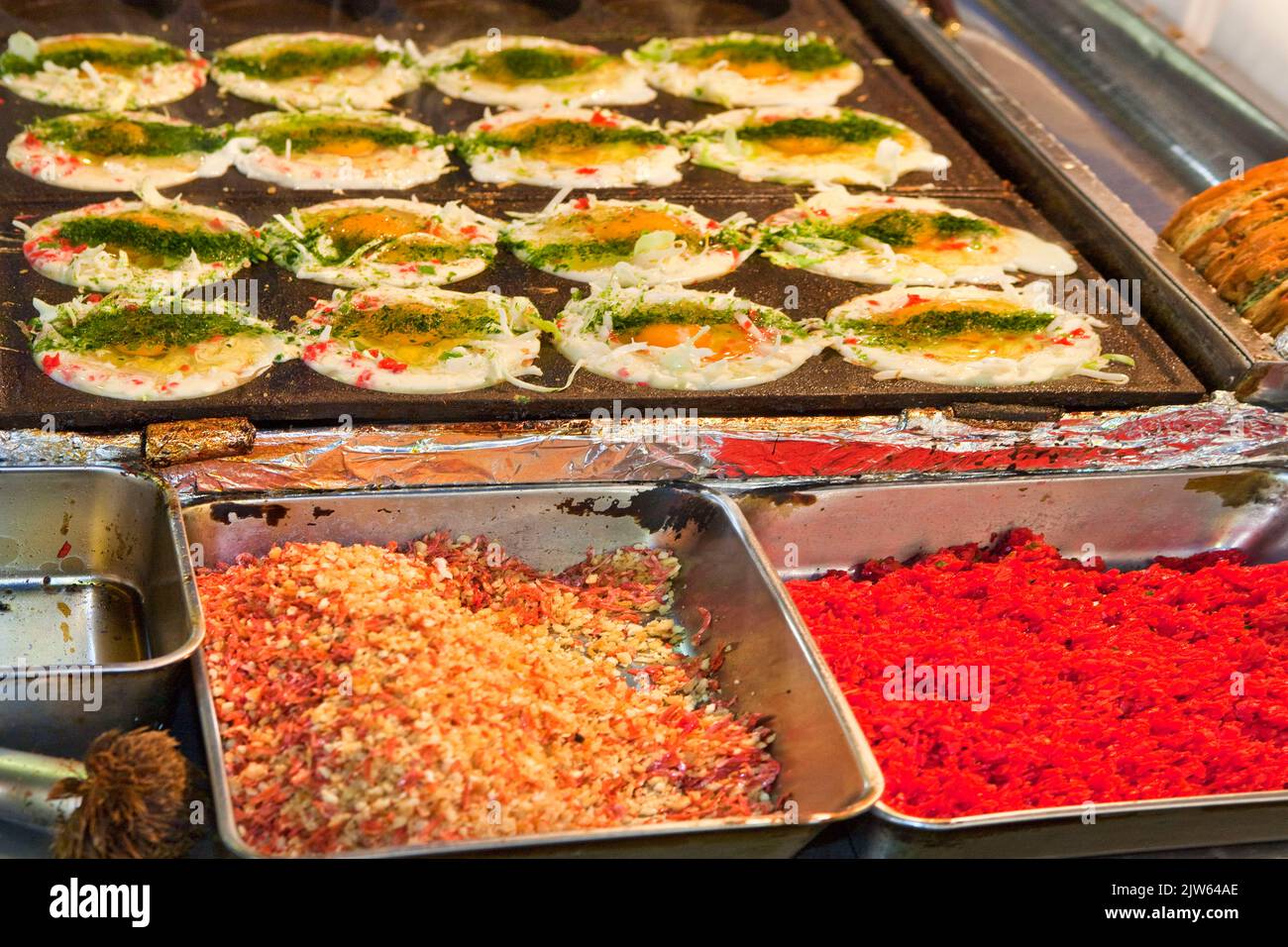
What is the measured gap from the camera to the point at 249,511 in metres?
3.02

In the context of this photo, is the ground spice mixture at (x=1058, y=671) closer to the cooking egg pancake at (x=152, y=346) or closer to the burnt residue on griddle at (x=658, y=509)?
the burnt residue on griddle at (x=658, y=509)

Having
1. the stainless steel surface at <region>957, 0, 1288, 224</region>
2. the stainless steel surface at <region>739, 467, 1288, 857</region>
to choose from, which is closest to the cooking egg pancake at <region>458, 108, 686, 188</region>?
the stainless steel surface at <region>739, 467, 1288, 857</region>

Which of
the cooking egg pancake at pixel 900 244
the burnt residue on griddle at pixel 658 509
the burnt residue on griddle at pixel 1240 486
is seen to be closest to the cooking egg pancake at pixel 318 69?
the cooking egg pancake at pixel 900 244

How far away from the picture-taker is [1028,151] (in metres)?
4.37

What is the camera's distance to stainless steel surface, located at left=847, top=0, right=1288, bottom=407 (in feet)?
11.4

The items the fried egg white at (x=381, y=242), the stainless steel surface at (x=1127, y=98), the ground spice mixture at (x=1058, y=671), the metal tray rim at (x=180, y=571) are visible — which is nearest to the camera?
the metal tray rim at (x=180, y=571)

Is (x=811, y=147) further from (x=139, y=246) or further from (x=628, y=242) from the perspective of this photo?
(x=139, y=246)

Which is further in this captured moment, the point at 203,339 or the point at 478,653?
the point at 203,339

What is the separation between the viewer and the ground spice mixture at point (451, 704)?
232cm

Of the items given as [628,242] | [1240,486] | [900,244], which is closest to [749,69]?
[900,244]

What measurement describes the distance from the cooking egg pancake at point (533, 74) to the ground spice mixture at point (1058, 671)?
2.31 meters
